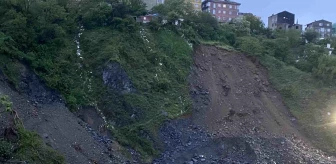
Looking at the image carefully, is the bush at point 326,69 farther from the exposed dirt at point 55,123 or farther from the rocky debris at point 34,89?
the rocky debris at point 34,89

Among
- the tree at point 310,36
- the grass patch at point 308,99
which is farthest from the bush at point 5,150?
the tree at point 310,36

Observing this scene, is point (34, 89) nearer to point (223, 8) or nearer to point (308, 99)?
point (308, 99)

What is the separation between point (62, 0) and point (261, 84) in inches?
525

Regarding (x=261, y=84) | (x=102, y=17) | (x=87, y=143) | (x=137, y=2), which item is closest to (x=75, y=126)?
(x=87, y=143)

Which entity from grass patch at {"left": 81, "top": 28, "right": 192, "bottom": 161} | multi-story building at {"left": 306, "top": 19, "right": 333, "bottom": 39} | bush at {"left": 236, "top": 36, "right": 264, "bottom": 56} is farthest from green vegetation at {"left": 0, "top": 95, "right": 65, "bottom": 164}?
multi-story building at {"left": 306, "top": 19, "right": 333, "bottom": 39}

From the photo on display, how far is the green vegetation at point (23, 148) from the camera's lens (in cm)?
Answer: 1692

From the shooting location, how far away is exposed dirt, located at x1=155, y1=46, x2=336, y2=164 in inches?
968

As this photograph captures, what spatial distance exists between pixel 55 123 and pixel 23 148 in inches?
144

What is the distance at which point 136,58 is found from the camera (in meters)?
27.9

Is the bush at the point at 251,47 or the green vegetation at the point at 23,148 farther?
the bush at the point at 251,47

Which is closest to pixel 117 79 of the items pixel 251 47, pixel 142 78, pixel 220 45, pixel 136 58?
pixel 142 78

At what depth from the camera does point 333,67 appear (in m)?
32.5

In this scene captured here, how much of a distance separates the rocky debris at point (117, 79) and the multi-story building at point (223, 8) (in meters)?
30.3

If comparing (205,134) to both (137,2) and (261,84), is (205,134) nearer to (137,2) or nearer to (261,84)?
(261,84)
